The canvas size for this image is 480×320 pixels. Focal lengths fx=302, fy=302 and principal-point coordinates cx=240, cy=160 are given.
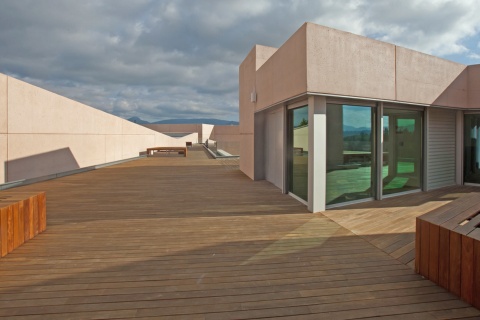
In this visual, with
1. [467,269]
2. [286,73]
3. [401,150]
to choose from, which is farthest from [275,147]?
[467,269]

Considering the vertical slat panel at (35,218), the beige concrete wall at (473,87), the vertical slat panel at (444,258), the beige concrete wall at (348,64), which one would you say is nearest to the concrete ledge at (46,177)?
the vertical slat panel at (35,218)

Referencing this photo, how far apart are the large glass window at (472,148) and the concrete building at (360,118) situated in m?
A: 0.02

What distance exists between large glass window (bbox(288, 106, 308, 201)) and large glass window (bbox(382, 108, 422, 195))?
5.72ft

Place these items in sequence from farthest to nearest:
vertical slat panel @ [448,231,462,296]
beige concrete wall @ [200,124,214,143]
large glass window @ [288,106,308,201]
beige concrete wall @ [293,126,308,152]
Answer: beige concrete wall @ [200,124,214,143], large glass window @ [288,106,308,201], beige concrete wall @ [293,126,308,152], vertical slat panel @ [448,231,462,296]

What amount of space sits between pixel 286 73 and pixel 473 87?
5.41 m

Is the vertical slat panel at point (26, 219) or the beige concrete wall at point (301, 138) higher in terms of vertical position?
the beige concrete wall at point (301, 138)

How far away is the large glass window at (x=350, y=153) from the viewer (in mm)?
5613

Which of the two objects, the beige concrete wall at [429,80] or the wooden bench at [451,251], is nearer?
the wooden bench at [451,251]

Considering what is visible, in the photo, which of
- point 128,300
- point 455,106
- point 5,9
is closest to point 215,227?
point 128,300

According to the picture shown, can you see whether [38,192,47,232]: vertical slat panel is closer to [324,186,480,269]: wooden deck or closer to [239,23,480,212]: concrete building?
[239,23,480,212]: concrete building

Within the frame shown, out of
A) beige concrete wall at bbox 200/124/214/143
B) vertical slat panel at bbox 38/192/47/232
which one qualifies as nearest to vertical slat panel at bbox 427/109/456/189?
vertical slat panel at bbox 38/192/47/232

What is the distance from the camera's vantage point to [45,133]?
28.9ft

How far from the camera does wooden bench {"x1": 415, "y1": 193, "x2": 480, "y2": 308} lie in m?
2.35

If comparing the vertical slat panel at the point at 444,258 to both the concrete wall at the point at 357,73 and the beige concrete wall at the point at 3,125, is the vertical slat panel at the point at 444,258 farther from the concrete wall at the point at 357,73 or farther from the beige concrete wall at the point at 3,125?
the beige concrete wall at the point at 3,125
